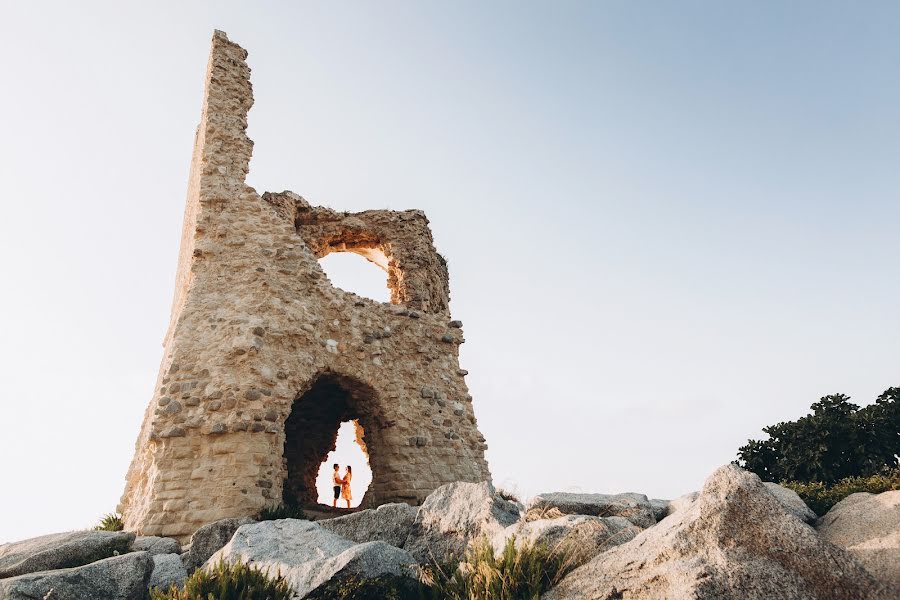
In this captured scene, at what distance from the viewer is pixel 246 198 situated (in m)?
12.4

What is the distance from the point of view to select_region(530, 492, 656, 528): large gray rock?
25.5ft

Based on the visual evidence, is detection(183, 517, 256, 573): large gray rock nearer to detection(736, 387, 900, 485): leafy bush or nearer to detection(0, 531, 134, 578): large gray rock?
detection(0, 531, 134, 578): large gray rock

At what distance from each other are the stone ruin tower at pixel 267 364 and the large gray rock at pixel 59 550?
3.28 feet

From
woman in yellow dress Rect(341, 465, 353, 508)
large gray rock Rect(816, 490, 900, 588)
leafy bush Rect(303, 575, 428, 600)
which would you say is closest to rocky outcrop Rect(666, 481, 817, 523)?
large gray rock Rect(816, 490, 900, 588)

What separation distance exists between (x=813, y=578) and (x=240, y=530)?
18.8 feet

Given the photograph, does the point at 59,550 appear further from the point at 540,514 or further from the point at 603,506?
the point at 603,506

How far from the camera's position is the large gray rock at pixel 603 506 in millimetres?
7785

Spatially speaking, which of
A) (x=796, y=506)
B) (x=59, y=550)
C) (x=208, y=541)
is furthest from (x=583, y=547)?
(x=59, y=550)

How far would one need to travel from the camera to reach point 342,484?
17578 millimetres

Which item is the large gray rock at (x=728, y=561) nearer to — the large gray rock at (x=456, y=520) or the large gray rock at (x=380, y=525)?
the large gray rock at (x=456, y=520)

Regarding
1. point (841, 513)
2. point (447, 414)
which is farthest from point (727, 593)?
point (447, 414)

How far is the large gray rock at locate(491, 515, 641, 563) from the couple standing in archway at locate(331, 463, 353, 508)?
11.9 meters

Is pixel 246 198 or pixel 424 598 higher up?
pixel 246 198

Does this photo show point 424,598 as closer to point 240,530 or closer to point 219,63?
point 240,530
